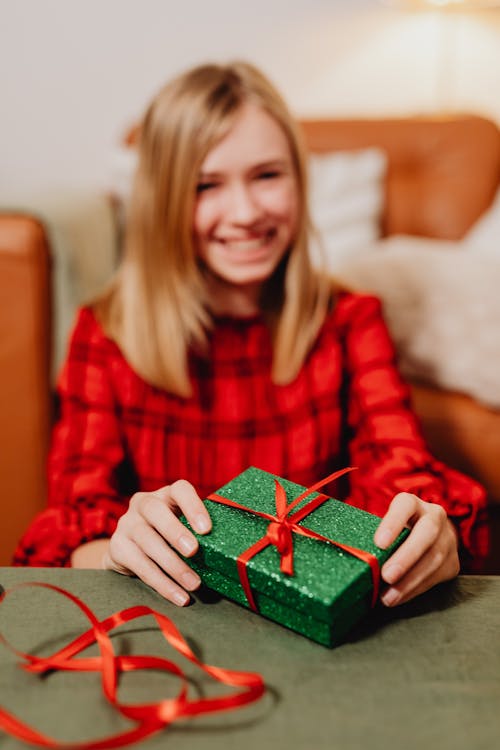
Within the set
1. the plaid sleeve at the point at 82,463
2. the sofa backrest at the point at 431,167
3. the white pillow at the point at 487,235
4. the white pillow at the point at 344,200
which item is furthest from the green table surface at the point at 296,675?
the sofa backrest at the point at 431,167

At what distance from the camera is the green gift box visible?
0.49 meters

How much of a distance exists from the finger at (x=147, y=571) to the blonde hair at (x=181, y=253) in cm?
39

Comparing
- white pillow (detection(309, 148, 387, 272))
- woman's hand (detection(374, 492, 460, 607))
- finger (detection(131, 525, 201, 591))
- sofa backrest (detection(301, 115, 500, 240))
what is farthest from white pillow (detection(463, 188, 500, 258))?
finger (detection(131, 525, 201, 591))

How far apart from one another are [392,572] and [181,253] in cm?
59

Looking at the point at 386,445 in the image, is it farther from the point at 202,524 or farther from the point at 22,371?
the point at 22,371

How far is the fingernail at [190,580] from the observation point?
0.55 meters

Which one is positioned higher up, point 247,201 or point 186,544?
point 247,201

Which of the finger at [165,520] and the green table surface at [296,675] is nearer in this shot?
the green table surface at [296,675]

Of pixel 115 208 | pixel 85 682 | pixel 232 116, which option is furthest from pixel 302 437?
pixel 115 208

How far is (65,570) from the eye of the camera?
0.60m

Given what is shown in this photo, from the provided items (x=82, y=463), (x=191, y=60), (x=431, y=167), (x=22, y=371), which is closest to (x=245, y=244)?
(x=82, y=463)

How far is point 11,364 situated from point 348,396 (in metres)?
0.56

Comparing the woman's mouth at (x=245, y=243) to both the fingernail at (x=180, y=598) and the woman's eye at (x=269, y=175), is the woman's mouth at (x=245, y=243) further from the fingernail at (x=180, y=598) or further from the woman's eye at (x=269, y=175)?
the fingernail at (x=180, y=598)

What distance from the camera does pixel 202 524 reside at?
54 centimetres
